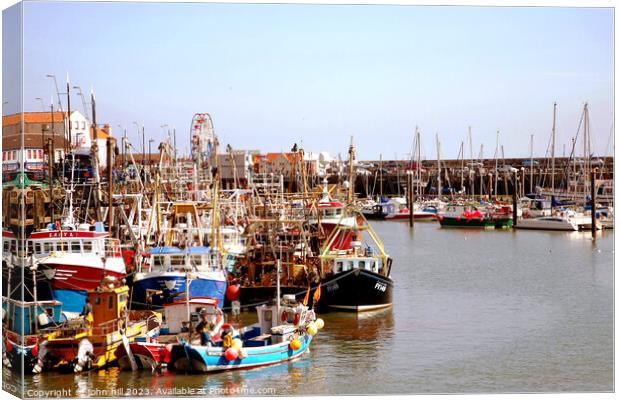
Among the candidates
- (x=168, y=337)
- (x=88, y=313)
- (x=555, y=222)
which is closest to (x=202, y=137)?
(x=168, y=337)

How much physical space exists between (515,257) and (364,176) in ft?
106

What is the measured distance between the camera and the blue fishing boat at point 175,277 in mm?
17141

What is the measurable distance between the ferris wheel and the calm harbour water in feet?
14.0

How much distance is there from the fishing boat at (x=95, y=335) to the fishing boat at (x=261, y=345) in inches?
32.9

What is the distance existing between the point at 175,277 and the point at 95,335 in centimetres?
374

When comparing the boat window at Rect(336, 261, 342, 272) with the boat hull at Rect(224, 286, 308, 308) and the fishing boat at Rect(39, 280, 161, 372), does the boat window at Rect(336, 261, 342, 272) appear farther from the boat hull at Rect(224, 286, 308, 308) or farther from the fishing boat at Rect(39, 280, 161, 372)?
the fishing boat at Rect(39, 280, 161, 372)

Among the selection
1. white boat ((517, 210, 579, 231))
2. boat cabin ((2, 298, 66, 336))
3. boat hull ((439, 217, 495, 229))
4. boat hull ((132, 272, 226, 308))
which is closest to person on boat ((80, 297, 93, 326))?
boat cabin ((2, 298, 66, 336))

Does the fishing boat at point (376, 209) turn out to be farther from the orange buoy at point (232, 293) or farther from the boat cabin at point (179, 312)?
the boat cabin at point (179, 312)

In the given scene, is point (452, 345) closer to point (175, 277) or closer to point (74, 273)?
point (175, 277)

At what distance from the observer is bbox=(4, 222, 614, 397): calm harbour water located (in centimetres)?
1305

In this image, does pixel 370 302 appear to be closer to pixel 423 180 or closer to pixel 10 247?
pixel 10 247

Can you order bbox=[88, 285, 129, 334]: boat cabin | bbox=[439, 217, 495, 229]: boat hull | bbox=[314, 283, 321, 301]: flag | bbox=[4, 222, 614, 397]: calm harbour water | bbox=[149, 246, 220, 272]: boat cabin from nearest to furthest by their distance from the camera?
bbox=[4, 222, 614, 397]: calm harbour water < bbox=[88, 285, 129, 334]: boat cabin < bbox=[314, 283, 321, 301]: flag < bbox=[149, 246, 220, 272]: boat cabin < bbox=[439, 217, 495, 229]: boat hull

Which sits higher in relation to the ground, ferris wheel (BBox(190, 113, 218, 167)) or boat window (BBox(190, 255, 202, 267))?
ferris wheel (BBox(190, 113, 218, 167))

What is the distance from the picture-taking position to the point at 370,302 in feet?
62.7
